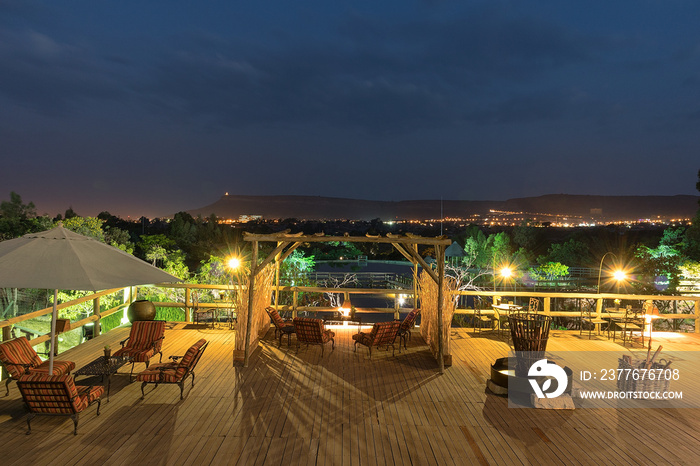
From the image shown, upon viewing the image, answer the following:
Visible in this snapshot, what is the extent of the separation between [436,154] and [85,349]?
75547mm

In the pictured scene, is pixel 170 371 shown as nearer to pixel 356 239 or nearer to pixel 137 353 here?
pixel 137 353

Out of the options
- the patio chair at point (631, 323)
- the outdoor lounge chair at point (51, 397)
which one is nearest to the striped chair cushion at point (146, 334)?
the outdoor lounge chair at point (51, 397)

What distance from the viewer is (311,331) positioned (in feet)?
25.3

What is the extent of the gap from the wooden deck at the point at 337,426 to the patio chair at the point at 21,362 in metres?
0.37

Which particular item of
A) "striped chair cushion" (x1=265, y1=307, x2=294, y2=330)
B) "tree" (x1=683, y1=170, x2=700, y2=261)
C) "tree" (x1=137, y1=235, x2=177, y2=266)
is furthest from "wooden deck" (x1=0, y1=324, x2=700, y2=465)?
"tree" (x1=683, y1=170, x2=700, y2=261)

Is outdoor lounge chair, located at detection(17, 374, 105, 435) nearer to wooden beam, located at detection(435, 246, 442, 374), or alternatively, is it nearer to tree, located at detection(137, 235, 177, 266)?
wooden beam, located at detection(435, 246, 442, 374)

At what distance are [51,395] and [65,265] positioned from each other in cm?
142

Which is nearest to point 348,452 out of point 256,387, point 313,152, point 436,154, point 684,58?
point 256,387

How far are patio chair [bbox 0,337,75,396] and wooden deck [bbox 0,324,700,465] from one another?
0.37 metres

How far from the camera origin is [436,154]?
257ft

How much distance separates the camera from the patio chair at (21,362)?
547cm

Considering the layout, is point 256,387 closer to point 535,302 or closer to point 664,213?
point 535,302

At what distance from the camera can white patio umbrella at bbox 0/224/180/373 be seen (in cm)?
443

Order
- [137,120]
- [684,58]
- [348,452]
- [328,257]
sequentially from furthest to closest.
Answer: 1. [328,257]
2. [137,120]
3. [684,58]
4. [348,452]
